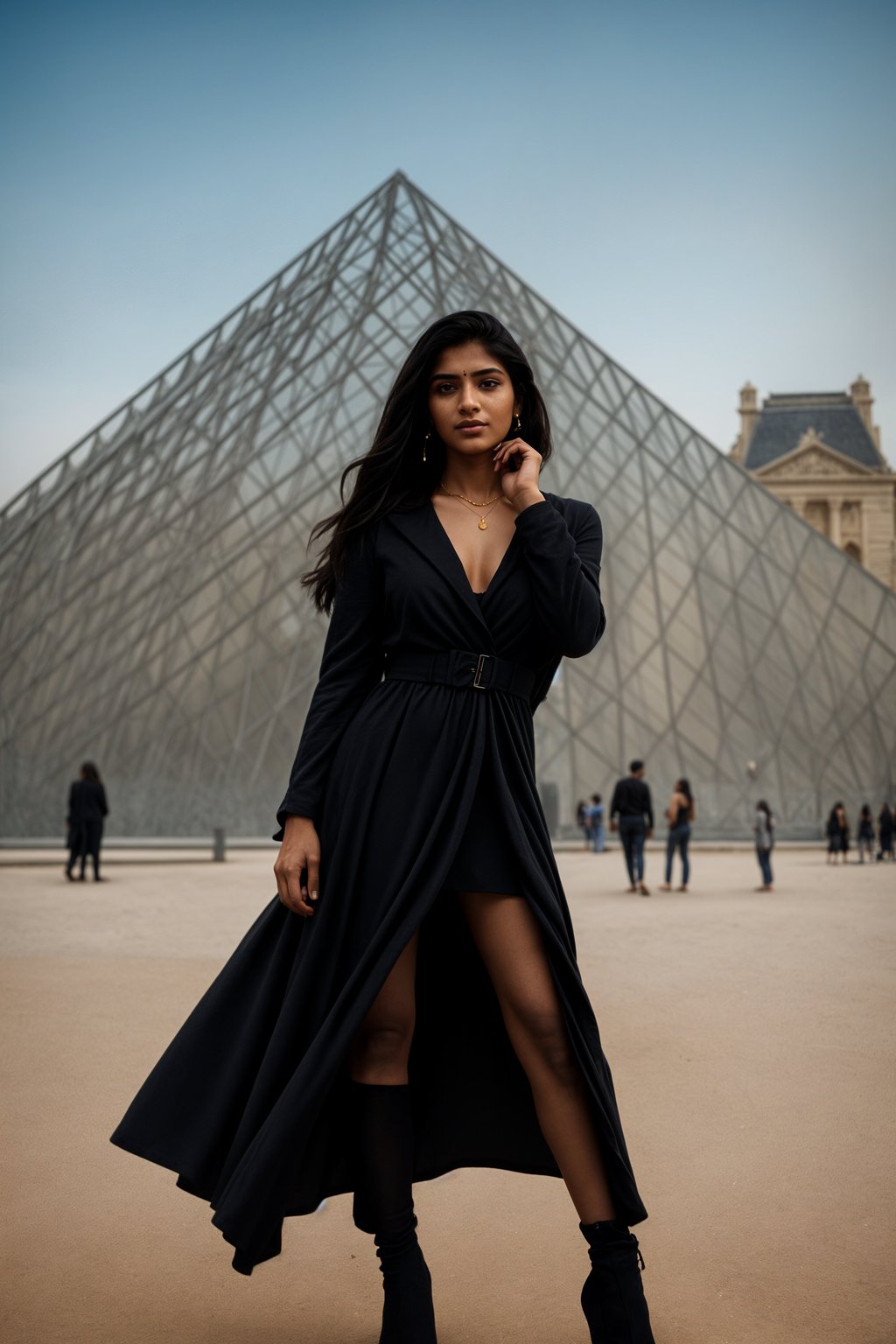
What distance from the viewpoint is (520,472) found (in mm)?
2883

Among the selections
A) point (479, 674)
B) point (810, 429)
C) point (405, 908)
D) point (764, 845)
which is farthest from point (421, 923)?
point (810, 429)

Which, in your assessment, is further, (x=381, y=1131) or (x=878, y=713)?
(x=878, y=713)

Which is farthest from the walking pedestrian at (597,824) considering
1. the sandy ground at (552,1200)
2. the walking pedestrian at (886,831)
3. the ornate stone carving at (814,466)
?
the ornate stone carving at (814,466)

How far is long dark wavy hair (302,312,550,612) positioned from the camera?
118 inches

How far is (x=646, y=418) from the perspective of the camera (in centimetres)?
3403

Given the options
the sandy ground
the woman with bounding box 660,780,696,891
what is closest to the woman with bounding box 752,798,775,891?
the woman with bounding box 660,780,696,891

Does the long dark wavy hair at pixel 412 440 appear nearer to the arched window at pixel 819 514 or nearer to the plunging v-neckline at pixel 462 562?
the plunging v-neckline at pixel 462 562

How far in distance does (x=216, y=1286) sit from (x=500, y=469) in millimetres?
2136

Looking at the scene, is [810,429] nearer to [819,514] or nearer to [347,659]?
[819,514]

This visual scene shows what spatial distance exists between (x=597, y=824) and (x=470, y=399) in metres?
22.7

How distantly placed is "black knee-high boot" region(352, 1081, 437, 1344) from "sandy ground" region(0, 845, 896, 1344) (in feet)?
0.89

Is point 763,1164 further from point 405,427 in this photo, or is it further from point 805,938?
point 805,938

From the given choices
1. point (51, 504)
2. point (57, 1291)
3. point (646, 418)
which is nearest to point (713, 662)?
point (646, 418)

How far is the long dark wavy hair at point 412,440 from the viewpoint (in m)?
2.99
